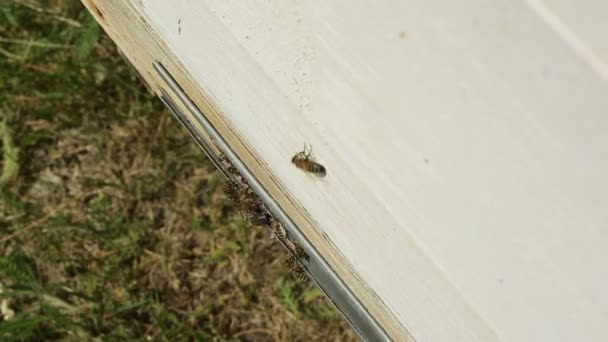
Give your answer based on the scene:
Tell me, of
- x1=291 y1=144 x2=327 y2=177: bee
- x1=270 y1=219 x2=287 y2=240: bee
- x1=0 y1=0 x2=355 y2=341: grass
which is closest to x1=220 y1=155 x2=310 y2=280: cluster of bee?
x1=270 y1=219 x2=287 y2=240: bee

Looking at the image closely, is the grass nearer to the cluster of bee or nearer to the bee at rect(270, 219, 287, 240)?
the cluster of bee

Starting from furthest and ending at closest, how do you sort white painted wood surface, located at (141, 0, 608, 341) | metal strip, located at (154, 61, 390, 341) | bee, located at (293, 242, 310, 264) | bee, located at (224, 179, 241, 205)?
1. bee, located at (224, 179, 241, 205)
2. bee, located at (293, 242, 310, 264)
3. metal strip, located at (154, 61, 390, 341)
4. white painted wood surface, located at (141, 0, 608, 341)

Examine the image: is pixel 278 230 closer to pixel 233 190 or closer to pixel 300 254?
pixel 300 254

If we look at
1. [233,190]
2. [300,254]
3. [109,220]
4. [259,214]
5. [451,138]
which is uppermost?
[109,220]

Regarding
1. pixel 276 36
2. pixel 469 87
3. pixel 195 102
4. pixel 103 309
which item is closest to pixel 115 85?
pixel 103 309

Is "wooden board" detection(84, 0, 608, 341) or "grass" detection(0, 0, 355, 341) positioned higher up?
"grass" detection(0, 0, 355, 341)

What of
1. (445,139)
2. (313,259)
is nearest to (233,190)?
(313,259)

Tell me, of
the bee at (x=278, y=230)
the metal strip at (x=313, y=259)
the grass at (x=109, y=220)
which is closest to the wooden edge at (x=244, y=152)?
the metal strip at (x=313, y=259)
